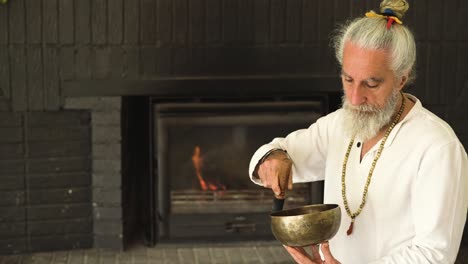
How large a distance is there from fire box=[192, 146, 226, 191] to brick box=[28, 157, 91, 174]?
522 mm

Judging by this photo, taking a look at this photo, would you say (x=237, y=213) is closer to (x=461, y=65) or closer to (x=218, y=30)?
(x=218, y=30)

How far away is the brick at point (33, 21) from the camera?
353cm

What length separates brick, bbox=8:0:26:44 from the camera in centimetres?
351

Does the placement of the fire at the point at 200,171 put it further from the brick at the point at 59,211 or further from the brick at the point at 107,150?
the brick at the point at 59,211

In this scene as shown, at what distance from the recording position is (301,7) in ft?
12.1

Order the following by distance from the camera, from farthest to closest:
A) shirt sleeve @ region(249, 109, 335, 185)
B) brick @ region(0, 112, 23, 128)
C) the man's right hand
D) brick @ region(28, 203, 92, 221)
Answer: brick @ region(28, 203, 92, 221) < brick @ region(0, 112, 23, 128) < shirt sleeve @ region(249, 109, 335, 185) < the man's right hand

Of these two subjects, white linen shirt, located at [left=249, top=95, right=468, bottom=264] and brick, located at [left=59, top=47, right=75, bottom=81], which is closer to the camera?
white linen shirt, located at [left=249, top=95, right=468, bottom=264]

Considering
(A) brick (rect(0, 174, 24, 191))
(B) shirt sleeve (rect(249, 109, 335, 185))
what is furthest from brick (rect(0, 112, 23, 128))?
(B) shirt sleeve (rect(249, 109, 335, 185))

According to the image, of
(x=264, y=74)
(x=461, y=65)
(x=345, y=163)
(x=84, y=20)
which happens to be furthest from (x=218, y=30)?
(x=345, y=163)

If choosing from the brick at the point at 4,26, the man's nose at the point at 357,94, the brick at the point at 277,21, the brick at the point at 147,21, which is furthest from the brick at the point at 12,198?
the man's nose at the point at 357,94

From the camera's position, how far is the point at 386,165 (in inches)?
72.3

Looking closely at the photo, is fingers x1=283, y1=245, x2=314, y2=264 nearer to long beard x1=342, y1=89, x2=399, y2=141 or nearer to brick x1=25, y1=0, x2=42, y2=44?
long beard x1=342, y1=89, x2=399, y2=141

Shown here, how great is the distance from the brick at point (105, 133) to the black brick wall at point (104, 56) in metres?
0.06

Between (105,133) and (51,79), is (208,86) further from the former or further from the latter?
(51,79)
